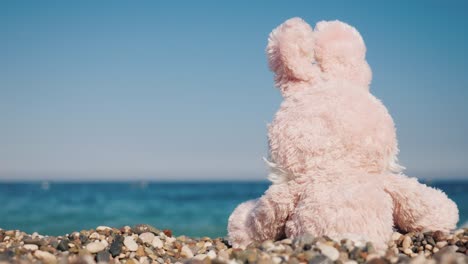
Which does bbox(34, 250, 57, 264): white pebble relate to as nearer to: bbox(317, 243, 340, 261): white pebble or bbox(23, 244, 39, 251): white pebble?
bbox(23, 244, 39, 251): white pebble

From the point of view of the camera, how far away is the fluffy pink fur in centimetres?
318

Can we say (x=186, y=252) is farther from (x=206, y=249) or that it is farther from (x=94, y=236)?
(x=94, y=236)

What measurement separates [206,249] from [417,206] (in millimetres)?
1635

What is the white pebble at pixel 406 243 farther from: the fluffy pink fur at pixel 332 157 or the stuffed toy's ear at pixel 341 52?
the stuffed toy's ear at pixel 341 52

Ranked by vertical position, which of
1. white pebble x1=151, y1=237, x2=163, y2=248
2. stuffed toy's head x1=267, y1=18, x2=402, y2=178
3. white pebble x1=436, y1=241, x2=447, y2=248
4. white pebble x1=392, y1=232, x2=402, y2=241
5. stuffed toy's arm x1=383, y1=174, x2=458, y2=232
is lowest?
white pebble x1=151, y1=237, x2=163, y2=248

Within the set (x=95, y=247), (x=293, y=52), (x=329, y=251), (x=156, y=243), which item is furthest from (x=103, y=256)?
(x=293, y=52)

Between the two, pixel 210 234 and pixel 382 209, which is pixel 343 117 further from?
pixel 210 234

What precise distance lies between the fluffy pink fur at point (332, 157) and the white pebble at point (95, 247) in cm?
98

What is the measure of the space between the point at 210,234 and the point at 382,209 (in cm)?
1179

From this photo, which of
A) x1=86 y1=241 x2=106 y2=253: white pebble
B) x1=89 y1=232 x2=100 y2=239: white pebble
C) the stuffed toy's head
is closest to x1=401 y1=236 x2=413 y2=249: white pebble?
the stuffed toy's head

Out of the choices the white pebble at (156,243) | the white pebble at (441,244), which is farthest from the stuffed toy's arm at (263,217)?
the white pebble at (441,244)

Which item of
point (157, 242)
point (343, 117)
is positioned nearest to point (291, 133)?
point (343, 117)

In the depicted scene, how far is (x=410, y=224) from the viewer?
140 inches

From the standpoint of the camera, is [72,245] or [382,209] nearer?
[382,209]
